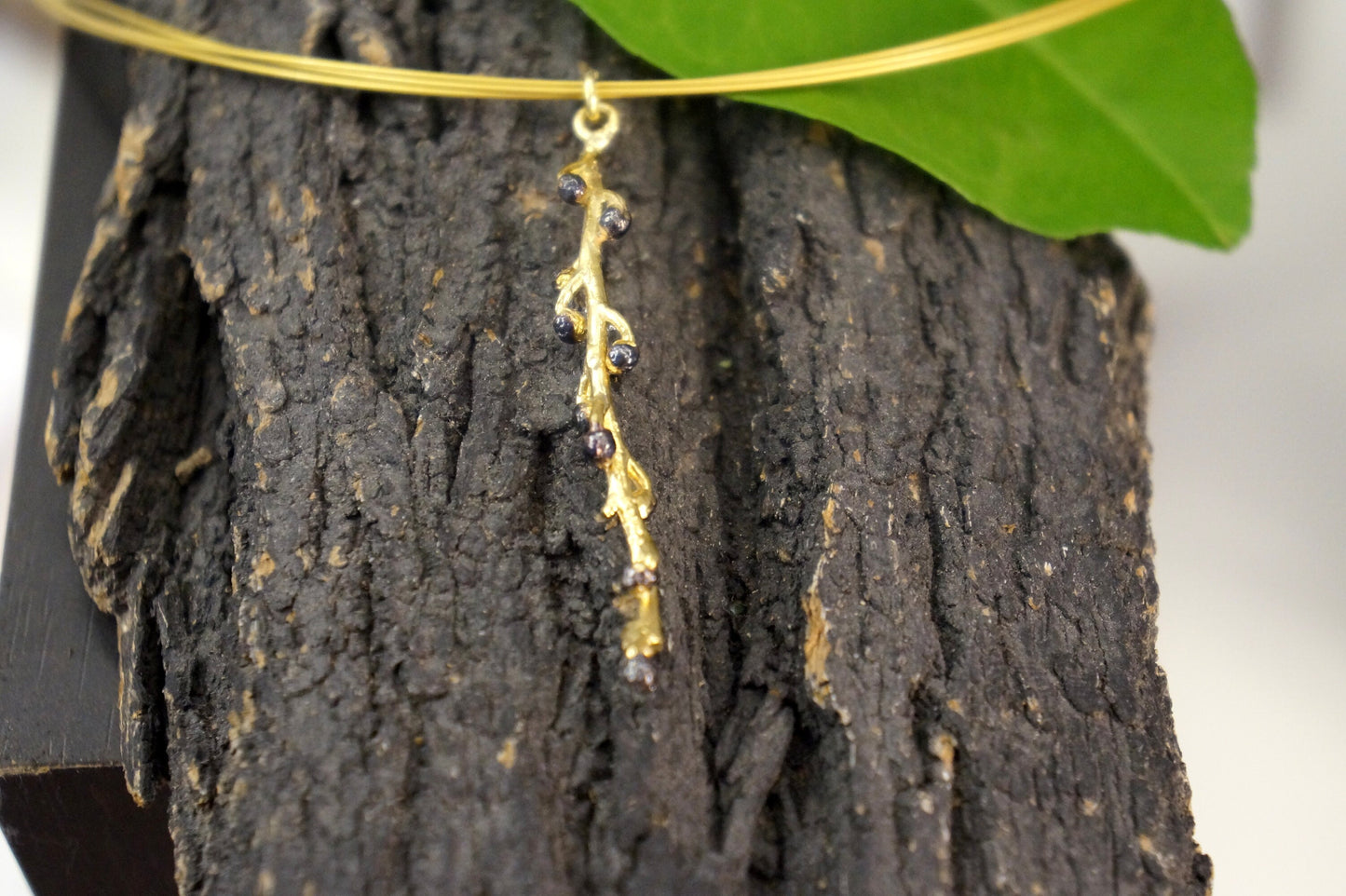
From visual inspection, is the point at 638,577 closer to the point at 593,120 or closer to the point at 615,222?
the point at 615,222

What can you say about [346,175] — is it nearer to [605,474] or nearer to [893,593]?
[605,474]

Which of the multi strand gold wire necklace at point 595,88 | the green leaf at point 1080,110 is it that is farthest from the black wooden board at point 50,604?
the green leaf at point 1080,110

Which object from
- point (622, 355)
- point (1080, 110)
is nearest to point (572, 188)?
point (622, 355)

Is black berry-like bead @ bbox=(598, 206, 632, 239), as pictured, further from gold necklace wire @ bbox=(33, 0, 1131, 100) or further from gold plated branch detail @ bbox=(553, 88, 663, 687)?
gold necklace wire @ bbox=(33, 0, 1131, 100)

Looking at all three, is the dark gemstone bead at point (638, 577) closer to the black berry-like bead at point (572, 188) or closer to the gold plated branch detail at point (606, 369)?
the gold plated branch detail at point (606, 369)

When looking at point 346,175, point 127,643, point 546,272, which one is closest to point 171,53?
point 346,175

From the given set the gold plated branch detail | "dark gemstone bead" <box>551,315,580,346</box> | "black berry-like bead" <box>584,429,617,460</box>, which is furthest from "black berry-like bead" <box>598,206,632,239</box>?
"black berry-like bead" <box>584,429,617,460</box>

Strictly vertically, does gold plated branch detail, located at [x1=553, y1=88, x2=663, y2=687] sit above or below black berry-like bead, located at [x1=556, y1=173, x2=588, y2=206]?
below

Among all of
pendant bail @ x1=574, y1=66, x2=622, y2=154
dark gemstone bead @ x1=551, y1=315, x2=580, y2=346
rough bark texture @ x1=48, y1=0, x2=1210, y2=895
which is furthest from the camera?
pendant bail @ x1=574, y1=66, x2=622, y2=154
